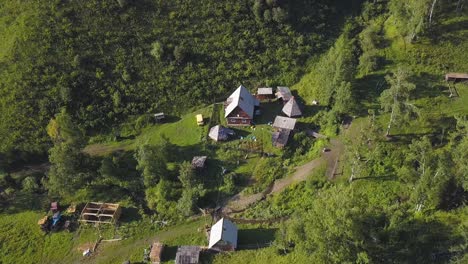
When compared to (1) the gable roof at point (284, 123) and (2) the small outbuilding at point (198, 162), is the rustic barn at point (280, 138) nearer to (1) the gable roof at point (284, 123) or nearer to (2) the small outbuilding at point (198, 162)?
(1) the gable roof at point (284, 123)

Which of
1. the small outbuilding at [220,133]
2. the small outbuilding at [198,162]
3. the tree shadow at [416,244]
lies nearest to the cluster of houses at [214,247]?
the small outbuilding at [198,162]

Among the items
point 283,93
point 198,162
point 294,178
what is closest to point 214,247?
point 198,162

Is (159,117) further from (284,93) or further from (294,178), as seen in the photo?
(294,178)

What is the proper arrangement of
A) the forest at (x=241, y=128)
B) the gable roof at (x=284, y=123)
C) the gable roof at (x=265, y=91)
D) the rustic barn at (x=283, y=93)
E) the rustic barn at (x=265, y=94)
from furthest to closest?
the rustic barn at (x=265, y=94)
the gable roof at (x=265, y=91)
the rustic barn at (x=283, y=93)
the gable roof at (x=284, y=123)
the forest at (x=241, y=128)

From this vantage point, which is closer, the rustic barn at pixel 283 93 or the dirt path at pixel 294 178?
the dirt path at pixel 294 178

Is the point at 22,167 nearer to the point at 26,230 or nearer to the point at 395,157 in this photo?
the point at 26,230

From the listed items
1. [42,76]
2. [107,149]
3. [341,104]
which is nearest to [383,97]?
[341,104]

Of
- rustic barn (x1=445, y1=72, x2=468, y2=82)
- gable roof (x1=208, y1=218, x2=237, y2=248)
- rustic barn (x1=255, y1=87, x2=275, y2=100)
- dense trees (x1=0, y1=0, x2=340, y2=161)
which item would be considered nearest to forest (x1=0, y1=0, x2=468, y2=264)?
dense trees (x1=0, y1=0, x2=340, y2=161)
